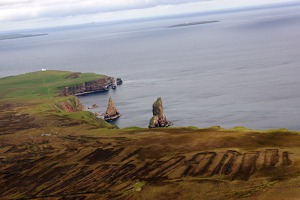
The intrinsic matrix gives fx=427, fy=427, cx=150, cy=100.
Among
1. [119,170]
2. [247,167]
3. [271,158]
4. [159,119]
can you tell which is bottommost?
[159,119]

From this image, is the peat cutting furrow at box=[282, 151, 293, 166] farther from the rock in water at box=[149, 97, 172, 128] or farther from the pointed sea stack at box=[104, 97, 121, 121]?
the pointed sea stack at box=[104, 97, 121, 121]

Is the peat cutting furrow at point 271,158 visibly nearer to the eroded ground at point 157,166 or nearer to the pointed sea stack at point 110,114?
the eroded ground at point 157,166

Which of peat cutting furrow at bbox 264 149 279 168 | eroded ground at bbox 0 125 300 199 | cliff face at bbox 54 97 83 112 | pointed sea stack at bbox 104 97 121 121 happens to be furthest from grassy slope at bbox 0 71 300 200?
cliff face at bbox 54 97 83 112

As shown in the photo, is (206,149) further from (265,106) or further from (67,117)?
(265,106)

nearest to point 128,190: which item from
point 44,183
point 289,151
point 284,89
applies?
point 44,183

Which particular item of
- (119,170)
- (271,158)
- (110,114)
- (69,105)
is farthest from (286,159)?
(69,105)

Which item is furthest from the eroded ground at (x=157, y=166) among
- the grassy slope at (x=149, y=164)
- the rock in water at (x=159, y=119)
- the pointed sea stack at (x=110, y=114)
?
the pointed sea stack at (x=110, y=114)

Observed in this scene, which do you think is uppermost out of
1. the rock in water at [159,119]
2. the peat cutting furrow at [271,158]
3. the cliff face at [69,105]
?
the cliff face at [69,105]

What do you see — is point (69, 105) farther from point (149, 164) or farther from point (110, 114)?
point (149, 164)
